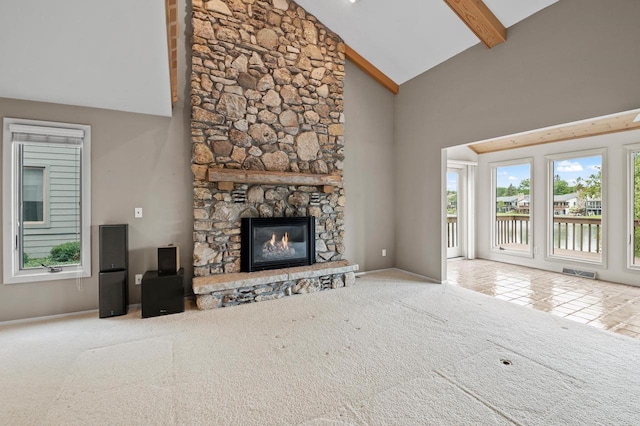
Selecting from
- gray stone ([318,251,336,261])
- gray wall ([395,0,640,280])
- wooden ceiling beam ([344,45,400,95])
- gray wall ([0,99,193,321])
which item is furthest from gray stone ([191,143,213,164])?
gray wall ([395,0,640,280])

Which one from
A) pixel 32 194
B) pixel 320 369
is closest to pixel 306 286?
pixel 320 369

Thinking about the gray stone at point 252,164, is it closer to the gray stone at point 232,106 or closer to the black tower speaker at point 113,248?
the gray stone at point 232,106

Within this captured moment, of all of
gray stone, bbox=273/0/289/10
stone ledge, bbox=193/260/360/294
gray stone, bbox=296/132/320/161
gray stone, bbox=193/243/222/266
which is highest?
gray stone, bbox=273/0/289/10

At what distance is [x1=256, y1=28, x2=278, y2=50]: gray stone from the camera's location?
4.23m

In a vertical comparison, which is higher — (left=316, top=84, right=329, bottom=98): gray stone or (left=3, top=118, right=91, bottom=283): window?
(left=316, top=84, right=329, bottom=98): gray stone

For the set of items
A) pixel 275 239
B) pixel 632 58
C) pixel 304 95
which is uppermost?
pixel 304 95

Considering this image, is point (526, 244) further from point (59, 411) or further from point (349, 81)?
point (59, 411)

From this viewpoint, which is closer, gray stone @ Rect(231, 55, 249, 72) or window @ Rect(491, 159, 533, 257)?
gray stone @ Rect(231, 55, 249, 72)

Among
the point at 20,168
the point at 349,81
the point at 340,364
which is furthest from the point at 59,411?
the point at 349,81

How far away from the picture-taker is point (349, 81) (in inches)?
199

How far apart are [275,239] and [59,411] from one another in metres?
2.76

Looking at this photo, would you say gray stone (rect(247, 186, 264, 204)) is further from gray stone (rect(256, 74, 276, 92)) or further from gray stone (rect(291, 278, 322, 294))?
gray stone (rect(256, 74, 276, 92))

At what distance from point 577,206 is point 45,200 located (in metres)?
7.90

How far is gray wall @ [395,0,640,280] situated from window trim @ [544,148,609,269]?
2494 millimetres
